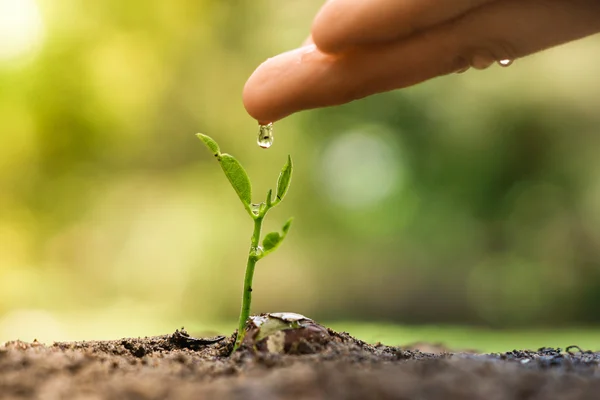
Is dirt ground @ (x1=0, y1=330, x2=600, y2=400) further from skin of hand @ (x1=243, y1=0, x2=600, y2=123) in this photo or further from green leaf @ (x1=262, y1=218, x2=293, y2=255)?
skin of hand @ (x1=243, y1=0, x2=600, y2=123)

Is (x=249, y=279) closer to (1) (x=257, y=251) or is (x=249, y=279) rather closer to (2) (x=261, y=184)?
(1) (x=257, y=251)

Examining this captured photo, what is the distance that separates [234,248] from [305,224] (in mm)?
692

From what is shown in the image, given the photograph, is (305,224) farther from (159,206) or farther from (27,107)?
(27,107)

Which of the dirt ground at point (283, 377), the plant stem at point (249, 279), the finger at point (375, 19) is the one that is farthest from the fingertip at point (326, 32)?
the dirt ground at point (283, 377)

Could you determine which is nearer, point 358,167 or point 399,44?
point 399,44

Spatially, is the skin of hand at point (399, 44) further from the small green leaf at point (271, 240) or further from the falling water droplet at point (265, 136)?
the small green leaf at point (271, 240)

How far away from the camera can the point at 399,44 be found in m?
1.04

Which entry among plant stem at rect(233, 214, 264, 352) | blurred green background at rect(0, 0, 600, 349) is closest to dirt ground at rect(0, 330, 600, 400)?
plant stem at rect(233, 214, 264, 352)

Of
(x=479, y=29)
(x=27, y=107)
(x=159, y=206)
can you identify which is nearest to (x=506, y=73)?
(x=159, y=206)

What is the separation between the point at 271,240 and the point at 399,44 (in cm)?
40

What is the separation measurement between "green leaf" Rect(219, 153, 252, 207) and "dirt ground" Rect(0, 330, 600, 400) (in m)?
0.27

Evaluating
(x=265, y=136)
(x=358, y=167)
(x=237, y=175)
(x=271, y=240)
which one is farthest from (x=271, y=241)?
(x=358, y=167)

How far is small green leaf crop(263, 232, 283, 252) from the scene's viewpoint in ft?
3.19

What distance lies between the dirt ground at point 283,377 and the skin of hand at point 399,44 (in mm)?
437
